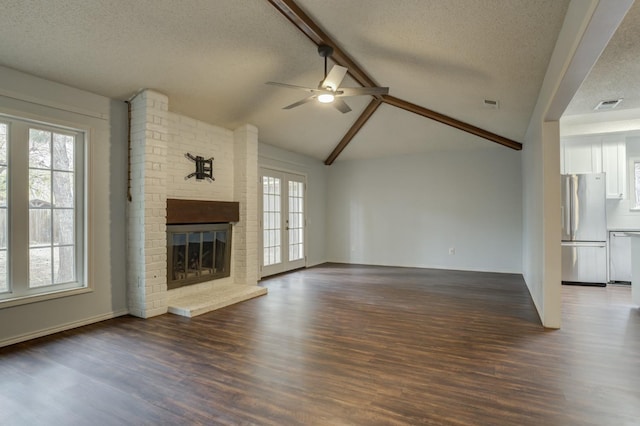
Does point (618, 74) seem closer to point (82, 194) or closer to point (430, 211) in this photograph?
point (430, 211)

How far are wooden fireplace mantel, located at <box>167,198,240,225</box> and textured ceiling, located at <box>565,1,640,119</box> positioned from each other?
4807 millimetres

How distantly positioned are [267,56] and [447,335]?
11.7ft

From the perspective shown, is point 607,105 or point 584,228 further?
point 584,228

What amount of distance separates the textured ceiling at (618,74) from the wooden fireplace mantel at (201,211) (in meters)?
4.81

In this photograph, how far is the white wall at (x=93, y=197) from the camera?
320 centimetres

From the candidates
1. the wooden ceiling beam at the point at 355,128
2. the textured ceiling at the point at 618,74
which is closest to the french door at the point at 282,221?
the wooden ceiling beam at the point at 355,128

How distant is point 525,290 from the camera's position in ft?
16.9

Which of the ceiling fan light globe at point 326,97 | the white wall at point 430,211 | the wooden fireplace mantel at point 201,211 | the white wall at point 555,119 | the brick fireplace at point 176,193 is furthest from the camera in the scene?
the white wall at point 430,211

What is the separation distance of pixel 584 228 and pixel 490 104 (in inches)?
115

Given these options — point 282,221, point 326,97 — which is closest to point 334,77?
point 326,97

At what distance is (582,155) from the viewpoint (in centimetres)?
595

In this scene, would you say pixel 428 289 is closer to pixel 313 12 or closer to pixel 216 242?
pixel 216 242

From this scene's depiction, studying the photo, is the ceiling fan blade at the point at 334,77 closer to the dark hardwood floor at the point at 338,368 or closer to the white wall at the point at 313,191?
the dark hardwood floor at the point at 338,368

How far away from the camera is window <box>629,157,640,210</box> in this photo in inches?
230
